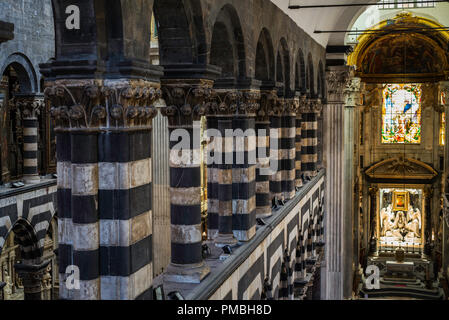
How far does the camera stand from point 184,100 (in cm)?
728

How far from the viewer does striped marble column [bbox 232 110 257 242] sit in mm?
9852

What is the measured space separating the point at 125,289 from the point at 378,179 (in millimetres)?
26586

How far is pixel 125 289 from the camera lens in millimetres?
5414

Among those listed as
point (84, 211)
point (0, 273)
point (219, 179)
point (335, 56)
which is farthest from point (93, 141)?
point (335, 56)

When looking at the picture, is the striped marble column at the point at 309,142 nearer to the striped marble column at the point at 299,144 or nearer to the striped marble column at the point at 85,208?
the striped marble column at the point at 299,144

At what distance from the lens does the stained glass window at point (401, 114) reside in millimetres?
30844

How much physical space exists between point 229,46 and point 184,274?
3.86m

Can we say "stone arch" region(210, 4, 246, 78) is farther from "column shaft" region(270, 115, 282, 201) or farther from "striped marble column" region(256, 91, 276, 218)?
"column shaft" region(270, 115, 282, 201)

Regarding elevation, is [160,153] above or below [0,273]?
above

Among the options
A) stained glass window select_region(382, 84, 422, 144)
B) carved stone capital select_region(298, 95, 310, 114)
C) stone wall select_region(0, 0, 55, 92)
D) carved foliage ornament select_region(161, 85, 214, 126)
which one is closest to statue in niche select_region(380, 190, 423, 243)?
stained glass window select_region(382, 84, 422, 144)

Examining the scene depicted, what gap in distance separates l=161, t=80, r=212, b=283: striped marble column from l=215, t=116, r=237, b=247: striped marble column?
7.36 feet

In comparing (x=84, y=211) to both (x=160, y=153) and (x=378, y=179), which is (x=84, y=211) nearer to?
(x=160, y=153)
